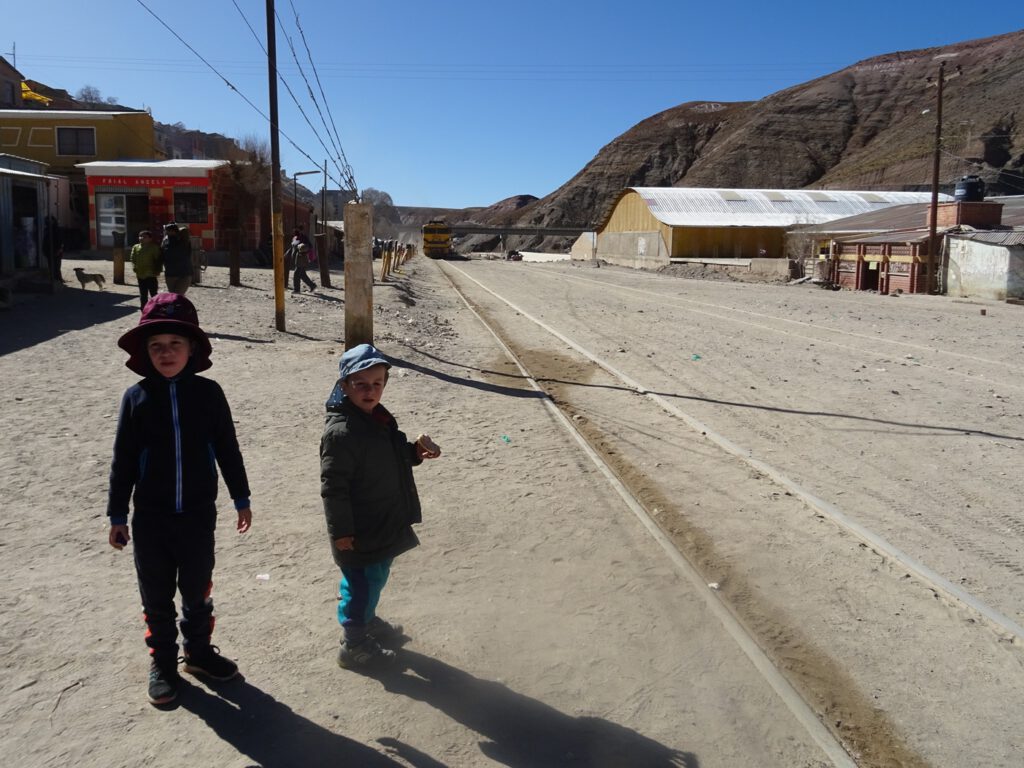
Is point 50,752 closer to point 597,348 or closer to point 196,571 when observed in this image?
point 196,571

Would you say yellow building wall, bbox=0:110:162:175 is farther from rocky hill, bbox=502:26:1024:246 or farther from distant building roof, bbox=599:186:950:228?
rocky hill, bbox=502:26:1024:246

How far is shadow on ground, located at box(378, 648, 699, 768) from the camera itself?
118 inches

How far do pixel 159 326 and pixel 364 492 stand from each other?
40.8 inches

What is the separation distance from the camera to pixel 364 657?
11.7 ft

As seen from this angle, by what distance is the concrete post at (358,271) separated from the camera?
11.5 m

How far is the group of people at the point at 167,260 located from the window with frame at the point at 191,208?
70.0 feet

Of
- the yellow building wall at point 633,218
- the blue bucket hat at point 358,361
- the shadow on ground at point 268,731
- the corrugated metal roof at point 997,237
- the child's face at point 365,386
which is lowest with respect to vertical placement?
the shadow on ground at point 268,731

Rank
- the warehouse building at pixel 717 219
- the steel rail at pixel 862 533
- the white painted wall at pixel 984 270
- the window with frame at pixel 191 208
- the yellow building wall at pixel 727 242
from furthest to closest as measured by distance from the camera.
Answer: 1. the warehouse building at pixel 717 219
2. the yellow building wall at pixel 727 242
3. the window with frame at pixel 191 208
4. the white painted wall at pixel 984 270
5. the steel rail at pixel 862 533

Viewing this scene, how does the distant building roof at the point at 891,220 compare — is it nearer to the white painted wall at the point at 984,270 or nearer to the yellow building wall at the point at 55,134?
the white painted wall at the point at 984,270

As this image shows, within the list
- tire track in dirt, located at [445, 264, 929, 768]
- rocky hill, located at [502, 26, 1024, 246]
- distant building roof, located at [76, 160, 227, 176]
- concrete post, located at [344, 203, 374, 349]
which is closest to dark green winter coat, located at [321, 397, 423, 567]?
tire track in dirt, located at [445, 264, 929, 768]

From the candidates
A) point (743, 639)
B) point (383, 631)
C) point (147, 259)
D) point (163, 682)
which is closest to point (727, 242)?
point (147, 259)

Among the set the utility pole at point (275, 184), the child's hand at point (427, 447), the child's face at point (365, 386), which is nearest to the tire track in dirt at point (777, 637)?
the child's hand at point (427, 447)

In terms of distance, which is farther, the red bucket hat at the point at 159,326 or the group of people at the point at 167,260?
the group of people at the point at 167,260

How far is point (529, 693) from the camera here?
3443mm
